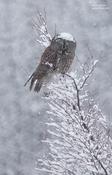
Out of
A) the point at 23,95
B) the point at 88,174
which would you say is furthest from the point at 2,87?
the point at 88,174

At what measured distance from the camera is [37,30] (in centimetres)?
597

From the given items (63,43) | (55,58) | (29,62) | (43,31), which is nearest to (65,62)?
(55,58)

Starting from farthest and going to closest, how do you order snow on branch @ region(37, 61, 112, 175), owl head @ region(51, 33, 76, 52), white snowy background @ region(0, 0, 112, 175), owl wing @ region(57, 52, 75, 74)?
white snowy background @ region(0, 0, 112, 175)
snow on branch @ region(37, 61, 112, 175)
owl wing @ region(57, 52, 75, 74)
owl head @ region(51, 33, 76, 52)

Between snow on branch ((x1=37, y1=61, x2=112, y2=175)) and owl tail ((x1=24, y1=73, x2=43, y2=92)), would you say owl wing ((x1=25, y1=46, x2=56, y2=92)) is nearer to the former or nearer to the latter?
owl tail ((x1=24, y1=73, x2=43, y2=92))

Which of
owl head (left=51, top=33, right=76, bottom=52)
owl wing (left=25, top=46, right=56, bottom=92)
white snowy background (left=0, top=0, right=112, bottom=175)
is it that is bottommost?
white snowy background (left=0, top=0, right=112, bottom=175)

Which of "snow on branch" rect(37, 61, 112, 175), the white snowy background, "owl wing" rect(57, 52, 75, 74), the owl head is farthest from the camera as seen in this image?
the white snowy background

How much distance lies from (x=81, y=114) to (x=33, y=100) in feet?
60.5

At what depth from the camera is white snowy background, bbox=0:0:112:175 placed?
2186 cm

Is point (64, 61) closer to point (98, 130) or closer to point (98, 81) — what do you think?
point (98, 130)

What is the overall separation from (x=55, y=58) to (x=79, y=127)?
3.01ft

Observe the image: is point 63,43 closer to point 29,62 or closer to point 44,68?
point 44,68

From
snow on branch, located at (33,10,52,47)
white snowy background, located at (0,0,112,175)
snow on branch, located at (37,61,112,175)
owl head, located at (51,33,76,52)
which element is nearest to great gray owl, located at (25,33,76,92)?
owl head, located at (51,33,76,52)

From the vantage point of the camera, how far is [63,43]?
5297 mm

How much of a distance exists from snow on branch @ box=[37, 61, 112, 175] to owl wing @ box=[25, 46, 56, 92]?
18 cm
